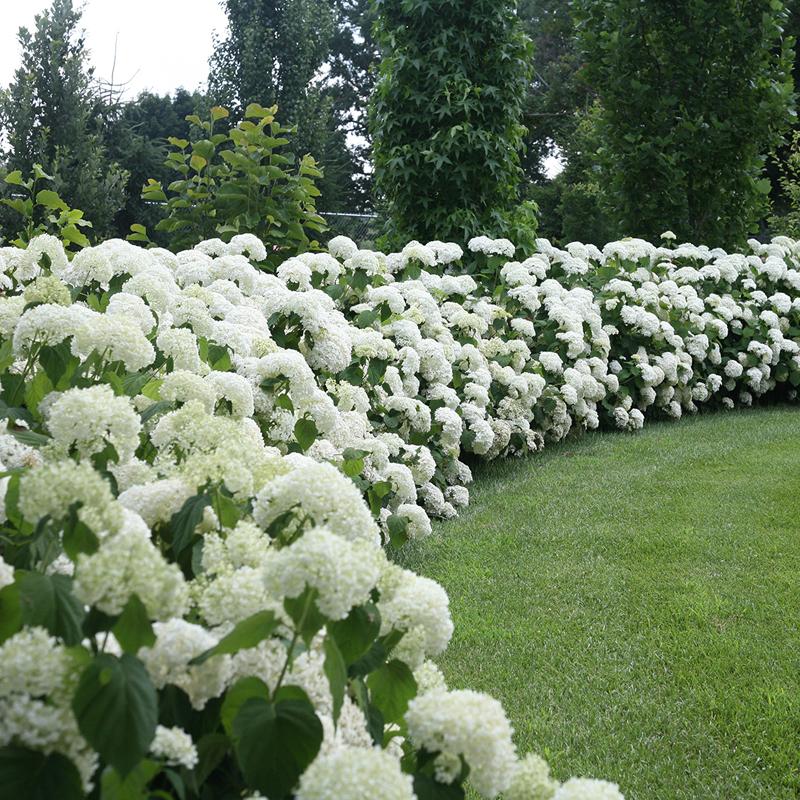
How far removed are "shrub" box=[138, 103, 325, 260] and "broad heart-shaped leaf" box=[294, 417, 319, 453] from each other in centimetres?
335

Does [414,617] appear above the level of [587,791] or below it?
above

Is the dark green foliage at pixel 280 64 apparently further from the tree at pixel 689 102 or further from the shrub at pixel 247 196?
the shrub at pixel 247 196

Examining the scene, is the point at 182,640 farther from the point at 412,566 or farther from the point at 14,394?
the point at 412,566

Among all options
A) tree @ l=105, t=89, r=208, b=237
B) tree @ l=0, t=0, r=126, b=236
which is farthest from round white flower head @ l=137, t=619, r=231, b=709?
tree @ l=105, t=89, r=208, b=237

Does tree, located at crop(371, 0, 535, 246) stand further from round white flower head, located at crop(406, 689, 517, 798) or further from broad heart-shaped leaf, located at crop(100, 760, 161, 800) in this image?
broad heart-shaped leaf, located at crop(100, 760, 161, 800)

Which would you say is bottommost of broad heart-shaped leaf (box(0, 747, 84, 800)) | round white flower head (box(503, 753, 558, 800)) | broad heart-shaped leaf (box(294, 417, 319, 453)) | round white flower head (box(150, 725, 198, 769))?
round white flower head (box(503, 753, 558, 800))

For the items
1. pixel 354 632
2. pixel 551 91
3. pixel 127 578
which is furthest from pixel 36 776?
pixel 551 91

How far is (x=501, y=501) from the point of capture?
4941 mm

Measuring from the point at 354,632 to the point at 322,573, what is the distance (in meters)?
0.20

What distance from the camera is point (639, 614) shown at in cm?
348

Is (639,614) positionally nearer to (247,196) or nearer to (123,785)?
(123,785)

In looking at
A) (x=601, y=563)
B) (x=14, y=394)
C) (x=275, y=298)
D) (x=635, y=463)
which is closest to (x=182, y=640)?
(x=14, y=394)

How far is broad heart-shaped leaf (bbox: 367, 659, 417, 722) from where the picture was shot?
1.35m

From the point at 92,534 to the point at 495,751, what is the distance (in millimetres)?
540
